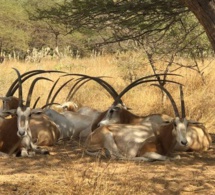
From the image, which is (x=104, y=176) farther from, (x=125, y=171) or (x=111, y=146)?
(x=111, y=146)

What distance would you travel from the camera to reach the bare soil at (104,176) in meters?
3.78

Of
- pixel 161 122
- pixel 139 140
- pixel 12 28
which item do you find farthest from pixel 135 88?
pixel 12 28

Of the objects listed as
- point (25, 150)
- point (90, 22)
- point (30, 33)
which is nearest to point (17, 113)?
point (25, 150)

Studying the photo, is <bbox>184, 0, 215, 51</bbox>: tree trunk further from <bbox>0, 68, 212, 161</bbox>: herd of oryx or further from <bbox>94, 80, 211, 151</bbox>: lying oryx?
<bbox>94, 80, 211, 151</bbox>: lying oryx

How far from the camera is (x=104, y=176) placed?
4410mm

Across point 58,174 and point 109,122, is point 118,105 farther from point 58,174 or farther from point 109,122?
point 58,174

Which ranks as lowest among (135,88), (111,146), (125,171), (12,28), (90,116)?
(125,171)

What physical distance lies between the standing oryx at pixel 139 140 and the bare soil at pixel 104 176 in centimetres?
23

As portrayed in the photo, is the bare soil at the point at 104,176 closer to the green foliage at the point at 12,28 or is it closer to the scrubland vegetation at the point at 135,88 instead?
the scrubland vegetation at the point at 135,88

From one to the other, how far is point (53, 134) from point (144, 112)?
3.14m

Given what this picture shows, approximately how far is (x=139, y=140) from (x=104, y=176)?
6.44 feet

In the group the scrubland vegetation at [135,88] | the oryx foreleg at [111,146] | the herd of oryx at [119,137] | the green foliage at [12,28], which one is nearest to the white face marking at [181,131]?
the herd of oryx at [119,137]

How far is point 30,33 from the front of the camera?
90.8 ft

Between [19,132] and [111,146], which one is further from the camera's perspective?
[111,146]
